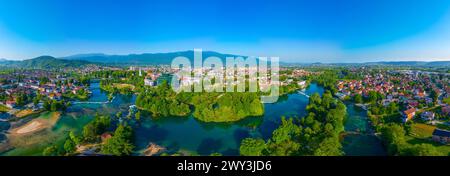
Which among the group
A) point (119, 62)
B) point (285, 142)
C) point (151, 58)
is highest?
point (151, 58)

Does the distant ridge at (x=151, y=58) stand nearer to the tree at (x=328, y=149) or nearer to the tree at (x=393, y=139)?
the tree at (x=393, y=139)

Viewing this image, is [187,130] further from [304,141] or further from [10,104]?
[10,104]

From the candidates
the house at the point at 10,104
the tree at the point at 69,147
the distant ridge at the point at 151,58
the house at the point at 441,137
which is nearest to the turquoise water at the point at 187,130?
the tree at the point at 69,147

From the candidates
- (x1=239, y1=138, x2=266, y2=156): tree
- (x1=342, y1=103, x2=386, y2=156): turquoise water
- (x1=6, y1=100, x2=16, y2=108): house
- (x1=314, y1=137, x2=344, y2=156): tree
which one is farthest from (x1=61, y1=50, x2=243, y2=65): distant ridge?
(x1=314, y1=137, x2=344, y2=156): tree

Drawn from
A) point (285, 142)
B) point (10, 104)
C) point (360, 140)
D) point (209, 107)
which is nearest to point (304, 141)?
point (285, 142)

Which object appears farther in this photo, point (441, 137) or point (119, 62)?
point (119, 62)

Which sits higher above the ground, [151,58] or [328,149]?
[151,58]
